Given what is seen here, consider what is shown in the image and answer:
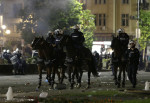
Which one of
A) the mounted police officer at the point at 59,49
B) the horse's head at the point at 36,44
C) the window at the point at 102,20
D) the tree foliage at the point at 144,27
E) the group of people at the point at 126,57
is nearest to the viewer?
the horse's head at the point at 36,44

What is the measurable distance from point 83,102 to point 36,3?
166ft

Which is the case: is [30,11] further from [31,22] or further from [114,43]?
[114,43]

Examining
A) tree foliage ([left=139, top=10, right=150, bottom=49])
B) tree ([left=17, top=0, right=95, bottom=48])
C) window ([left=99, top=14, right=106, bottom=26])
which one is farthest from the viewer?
window ([left=99, top=14, right=106, bottom=26])

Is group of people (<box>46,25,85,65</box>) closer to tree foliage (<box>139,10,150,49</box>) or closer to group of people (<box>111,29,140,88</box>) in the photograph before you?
group of people (<box>111,29,140,88</box>)

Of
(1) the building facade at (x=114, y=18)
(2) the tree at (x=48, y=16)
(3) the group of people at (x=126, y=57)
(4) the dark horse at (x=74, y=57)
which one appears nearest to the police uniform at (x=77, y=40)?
(4) the dark horse at (x=74, y=57)

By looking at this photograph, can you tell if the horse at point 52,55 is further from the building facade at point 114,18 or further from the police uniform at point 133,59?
the building facade at point 114,18

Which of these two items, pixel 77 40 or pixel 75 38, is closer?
pixel 77 40

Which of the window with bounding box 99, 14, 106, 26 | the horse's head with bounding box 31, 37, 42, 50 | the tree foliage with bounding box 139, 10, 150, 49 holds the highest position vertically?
the window with bounding box 99, 14, 106, 26

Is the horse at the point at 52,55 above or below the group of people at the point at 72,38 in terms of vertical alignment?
below

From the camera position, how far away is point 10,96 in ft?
58.0

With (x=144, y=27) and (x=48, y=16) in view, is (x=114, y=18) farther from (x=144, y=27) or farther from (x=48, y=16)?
(x=48, y=16)

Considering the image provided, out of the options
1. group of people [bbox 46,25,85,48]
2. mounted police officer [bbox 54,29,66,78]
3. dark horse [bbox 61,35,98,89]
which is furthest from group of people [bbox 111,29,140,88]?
mounted police officer [bbox 54,29,66,78]

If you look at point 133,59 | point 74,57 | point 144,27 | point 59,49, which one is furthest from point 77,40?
point 144,27

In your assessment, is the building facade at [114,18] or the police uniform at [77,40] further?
Answer: the building facade at [114,18]
